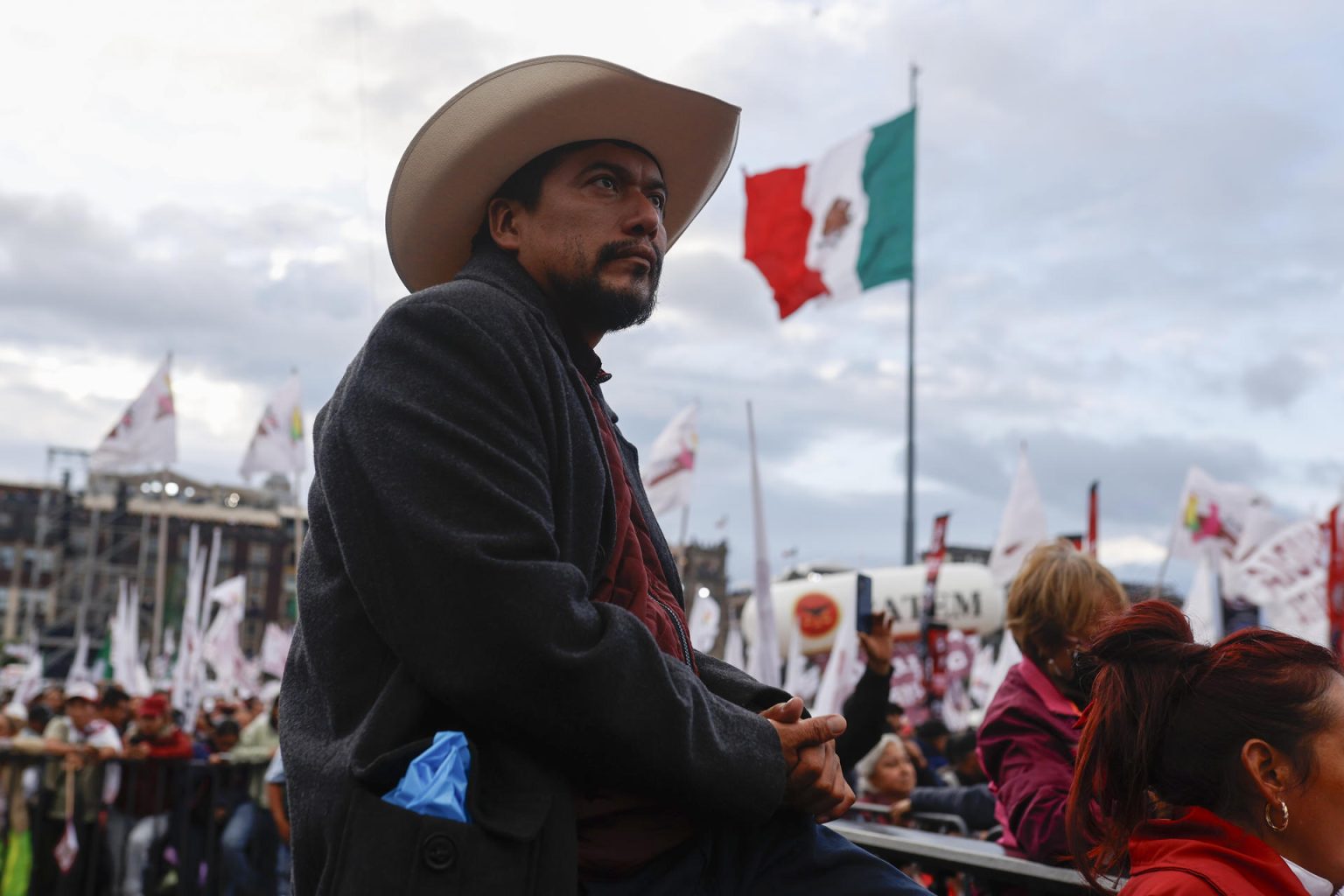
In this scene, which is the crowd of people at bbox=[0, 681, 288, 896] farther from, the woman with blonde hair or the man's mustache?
the man's mustache

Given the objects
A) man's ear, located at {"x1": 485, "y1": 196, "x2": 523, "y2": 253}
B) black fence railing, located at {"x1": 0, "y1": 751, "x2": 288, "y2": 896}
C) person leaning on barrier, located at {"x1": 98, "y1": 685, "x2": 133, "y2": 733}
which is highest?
man's ear, located at {"x1": 485, "y1": 196, "x2": 523, "y2": 253}

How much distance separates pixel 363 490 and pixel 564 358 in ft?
1.39

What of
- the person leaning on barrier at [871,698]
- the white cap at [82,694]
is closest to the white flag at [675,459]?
the white cap at [82,694]

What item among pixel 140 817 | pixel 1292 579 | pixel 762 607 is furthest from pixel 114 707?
pixel 1292 579

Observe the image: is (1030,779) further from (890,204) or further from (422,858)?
(890,204)

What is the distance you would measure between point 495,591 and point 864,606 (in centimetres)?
253

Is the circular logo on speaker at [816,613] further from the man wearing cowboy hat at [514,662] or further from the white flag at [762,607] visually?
the man wearing cowboy hat at [514,662]

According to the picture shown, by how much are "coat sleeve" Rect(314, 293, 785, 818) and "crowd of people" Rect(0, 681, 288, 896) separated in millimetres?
8073

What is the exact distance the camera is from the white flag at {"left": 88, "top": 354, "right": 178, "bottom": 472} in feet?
74.6

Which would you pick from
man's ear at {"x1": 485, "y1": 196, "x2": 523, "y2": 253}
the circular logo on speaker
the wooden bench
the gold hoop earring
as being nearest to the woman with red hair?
the gold hoop earring

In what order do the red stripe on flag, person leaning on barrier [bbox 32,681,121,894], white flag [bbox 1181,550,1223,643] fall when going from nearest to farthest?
person leaning on barrier [bbox 32,681,121,894] < white flag [bbox 1181,550,1223,643] < the red stripe on flag

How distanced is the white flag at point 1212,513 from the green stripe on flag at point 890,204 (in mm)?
4625

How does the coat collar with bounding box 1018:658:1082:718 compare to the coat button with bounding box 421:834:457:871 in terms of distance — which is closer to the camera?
the coat button with bounding box 421:834:457:871

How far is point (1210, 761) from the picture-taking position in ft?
7.63
